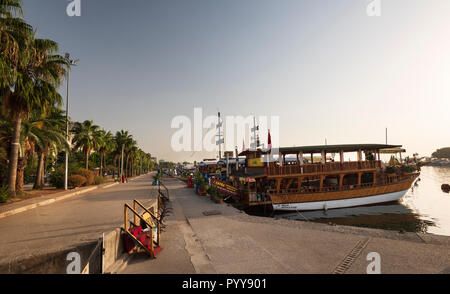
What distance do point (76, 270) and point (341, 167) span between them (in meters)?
20.5

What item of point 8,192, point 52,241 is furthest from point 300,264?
point 8,192

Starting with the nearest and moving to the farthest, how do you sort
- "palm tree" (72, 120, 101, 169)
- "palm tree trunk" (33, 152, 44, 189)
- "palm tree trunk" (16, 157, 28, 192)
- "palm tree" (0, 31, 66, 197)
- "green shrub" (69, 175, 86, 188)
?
1. "palm tree" (0, 31, 66, 197)
2. "palm tree trunk" (16, 157, 28, 192)
3. "palm tree trunk" (33, 152, 44, 189)
4. "green shrub" (69, 175, 86, 188)
5. "palm tree" (72, 120, 101, 169)

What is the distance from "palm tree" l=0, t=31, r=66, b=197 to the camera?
13.4 m

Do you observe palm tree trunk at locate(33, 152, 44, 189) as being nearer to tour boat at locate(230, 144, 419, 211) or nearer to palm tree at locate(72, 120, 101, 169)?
palm tree at locate(72, 120, 101, 169)

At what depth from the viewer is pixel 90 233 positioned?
7.11 metres

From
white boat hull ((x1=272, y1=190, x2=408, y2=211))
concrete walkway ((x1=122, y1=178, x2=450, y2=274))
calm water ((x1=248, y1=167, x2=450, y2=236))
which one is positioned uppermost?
concrete walkway ((x1=122, y1=178, x2=450, y2=274))

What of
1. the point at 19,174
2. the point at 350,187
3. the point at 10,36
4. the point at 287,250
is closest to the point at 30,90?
the point at 10,36

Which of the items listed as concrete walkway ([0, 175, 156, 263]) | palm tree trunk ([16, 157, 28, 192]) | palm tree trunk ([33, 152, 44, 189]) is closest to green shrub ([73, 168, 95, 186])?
palm tree trunk ([33, 152, 44, 189])

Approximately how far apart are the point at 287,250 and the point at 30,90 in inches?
756

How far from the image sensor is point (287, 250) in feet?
21.8

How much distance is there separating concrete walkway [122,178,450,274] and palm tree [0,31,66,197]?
1423cm

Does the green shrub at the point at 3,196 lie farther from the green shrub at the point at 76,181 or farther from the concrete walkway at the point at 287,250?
the concrete walkway at the point at 287,250
